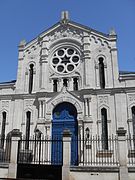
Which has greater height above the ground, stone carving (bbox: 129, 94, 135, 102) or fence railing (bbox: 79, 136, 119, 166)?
stone carving (bbox: 129, 94, 135, 102)

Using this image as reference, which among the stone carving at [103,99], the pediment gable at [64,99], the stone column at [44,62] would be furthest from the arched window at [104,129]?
the stone column at [44,62]

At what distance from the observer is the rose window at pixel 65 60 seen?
23.2 metres

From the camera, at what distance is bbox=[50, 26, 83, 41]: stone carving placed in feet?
79.2

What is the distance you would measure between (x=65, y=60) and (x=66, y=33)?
2927mm

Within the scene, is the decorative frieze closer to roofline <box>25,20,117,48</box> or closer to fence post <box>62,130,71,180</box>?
roofline <box>25,20,117,48</box>

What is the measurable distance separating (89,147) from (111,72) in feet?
23.2

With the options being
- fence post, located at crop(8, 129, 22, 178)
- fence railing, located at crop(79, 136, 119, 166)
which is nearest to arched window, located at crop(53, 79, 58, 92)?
fence railing, located at crop(79, 136, 119, 166)

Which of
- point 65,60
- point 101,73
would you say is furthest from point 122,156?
point 65,60

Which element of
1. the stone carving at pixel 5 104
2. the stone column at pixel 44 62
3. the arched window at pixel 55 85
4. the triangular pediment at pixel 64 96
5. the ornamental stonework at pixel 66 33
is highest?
the ornamental stonework at pixel 66 33

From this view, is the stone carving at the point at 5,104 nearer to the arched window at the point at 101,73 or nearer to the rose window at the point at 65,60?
the rose window at the point at 65,60

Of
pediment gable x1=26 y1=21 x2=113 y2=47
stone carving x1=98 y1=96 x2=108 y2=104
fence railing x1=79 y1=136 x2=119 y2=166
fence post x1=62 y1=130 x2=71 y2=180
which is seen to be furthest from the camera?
pediment gable x1=26 y1=21 x2=113 y2=47

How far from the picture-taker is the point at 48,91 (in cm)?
2248

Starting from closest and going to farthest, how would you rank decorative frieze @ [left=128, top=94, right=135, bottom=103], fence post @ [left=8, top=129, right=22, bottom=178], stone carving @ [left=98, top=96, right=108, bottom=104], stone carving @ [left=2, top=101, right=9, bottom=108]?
1. fence post @ [left=8, top=129, right=22, bottom=178]
2. decorative frieze @ [left=128, top=94, right=135, bottom=103]
3. stone carving @ [left=98, top=96, right=108, bottom=104]
4. stone carving @ [left=2, top=101, right=9, bottom=108]

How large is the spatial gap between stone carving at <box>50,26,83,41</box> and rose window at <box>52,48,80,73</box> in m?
1.40
